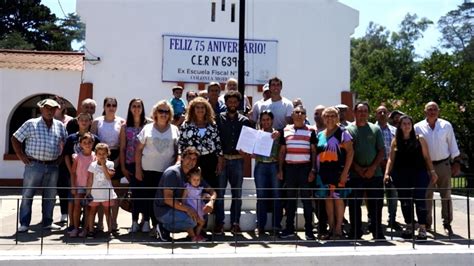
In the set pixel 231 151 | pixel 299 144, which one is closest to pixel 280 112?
pixel 299 144

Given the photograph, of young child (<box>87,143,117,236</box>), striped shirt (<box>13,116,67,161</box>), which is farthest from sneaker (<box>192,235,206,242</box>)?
striped shirt (<box>13,116,67,161</box>)

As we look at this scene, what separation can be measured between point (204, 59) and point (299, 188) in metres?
5.78

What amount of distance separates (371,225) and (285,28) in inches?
251

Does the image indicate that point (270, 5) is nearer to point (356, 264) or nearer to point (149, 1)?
point (149, 1)

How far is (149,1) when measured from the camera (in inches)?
416

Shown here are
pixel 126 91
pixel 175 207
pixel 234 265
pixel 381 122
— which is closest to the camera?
pixel 234 265

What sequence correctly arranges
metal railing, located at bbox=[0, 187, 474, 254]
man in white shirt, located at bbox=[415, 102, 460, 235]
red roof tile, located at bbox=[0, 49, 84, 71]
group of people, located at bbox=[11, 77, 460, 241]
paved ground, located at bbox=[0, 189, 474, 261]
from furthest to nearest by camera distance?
red roof tile, located at bbox=[0, 49, 84, 71] → man in white shirt, located at bbox=[415, 102, 460, 235] → group of people, located at bbox=[11, 77, 460, 241] → metal railing, located at bbox=[0, 187, 474, 254] → paved ground, located at bbox=[0, 189, 474, 261]

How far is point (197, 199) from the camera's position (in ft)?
17.0

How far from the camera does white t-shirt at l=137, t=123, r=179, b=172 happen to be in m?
5.43

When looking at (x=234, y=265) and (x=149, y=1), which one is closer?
(x=234, y=265)

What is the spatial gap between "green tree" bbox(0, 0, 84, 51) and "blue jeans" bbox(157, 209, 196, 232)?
28568mm

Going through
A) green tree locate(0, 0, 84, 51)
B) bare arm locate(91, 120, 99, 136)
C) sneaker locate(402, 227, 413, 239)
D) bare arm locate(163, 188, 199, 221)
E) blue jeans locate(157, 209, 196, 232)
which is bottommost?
sneaker locate(402, 227, 413, 239)

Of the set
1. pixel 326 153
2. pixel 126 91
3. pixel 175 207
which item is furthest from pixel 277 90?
pixel 126 91

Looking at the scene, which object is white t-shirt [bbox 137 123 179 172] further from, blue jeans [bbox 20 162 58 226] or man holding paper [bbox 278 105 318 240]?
man holding paper [bbox 278 105 318 240]
